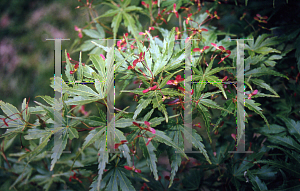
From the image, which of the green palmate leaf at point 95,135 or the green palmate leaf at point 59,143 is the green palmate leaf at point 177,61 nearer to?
the green palmate leaf at point 95,135

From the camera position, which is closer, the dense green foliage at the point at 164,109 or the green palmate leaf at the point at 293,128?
the dense green foliage at the point at 164,109

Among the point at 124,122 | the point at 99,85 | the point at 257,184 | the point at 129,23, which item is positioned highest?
the point at 129,23

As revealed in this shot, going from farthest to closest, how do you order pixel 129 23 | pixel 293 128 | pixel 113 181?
pixel 129 23 < pixel 293 128 < pixel 113 181

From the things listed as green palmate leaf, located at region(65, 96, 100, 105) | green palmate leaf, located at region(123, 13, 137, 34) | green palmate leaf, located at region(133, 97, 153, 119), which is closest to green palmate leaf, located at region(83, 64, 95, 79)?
green palmate leaf, located at region(65, 96, 100, 105)

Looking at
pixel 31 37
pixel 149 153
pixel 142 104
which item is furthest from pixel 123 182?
pixel 31 37

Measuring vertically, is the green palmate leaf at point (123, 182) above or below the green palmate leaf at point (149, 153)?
below

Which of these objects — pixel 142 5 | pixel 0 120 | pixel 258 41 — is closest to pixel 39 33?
pixel 142 5

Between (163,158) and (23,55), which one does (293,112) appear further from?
(23,55)

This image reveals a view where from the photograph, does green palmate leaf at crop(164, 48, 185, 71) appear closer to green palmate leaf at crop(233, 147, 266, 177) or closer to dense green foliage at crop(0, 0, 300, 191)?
dense green foliage at crop(0, 0, 300, 191)

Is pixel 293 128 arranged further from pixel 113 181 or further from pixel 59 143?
pixel 59 143

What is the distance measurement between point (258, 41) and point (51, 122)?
0.93m

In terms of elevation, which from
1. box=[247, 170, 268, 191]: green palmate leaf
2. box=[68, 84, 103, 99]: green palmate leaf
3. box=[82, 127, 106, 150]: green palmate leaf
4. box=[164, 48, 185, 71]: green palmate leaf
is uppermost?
box=[164, 48, 185, 71]: green palmate leaf

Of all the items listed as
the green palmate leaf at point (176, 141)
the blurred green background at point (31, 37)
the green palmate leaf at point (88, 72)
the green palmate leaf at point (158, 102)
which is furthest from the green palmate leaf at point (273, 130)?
the blurred green background at point (31, 37)

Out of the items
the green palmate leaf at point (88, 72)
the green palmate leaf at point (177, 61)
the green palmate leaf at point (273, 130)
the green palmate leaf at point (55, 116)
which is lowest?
the green palmate leaf at point (273, 130)
